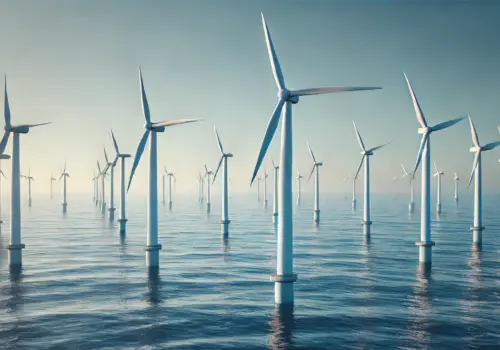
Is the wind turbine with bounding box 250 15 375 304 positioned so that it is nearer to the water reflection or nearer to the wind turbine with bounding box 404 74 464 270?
the water reflection

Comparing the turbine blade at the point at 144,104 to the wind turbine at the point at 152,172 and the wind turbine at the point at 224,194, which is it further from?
the wind turbine at the point at 224,194

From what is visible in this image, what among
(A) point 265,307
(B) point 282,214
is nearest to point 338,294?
(A) point 265,307

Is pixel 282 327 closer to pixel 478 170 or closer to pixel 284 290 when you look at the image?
pixel 284 290

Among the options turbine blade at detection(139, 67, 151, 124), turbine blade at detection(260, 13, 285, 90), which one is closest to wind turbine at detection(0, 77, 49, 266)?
turbine blade at detection(139, 67, 151, 124)

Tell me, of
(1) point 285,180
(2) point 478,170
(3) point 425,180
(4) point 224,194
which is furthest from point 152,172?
(2) point 478,170

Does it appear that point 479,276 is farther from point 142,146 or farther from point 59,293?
point 59,293
